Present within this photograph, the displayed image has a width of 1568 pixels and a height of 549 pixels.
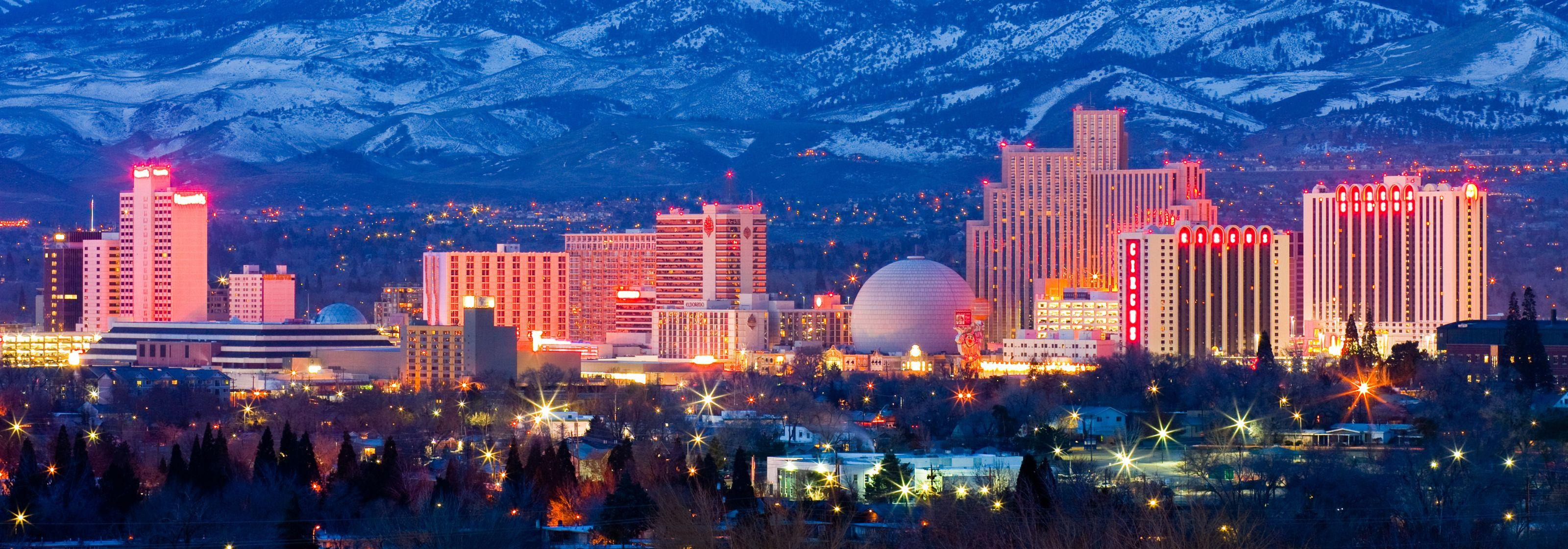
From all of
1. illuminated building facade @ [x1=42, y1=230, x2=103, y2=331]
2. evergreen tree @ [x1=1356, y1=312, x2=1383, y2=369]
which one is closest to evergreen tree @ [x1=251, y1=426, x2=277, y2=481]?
evergreen tree @ [x1=1356, y1=312, x2=1383, y2=369]

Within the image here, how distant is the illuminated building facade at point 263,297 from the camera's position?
536ft

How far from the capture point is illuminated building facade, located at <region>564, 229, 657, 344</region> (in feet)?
559

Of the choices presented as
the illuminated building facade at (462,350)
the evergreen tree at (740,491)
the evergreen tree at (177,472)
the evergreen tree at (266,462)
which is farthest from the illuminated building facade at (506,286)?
the evergreen tree at (740,491)

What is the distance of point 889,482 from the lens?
77.1 meters

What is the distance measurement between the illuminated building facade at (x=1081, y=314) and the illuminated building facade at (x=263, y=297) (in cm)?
3981

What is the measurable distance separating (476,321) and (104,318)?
1071 inches

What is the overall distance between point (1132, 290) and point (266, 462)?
79193mm

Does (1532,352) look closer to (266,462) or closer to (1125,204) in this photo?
(1125,204)

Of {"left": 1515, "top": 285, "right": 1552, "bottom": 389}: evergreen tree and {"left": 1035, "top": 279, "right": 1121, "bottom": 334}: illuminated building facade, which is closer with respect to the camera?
{"left": 1515, "top": 285, "right": 1552, "bottom": 389}: evergreen tree

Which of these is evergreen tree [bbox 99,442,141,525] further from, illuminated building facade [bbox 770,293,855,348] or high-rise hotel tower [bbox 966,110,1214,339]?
high-rise hotel tower [bbox 966,110,1214,339]

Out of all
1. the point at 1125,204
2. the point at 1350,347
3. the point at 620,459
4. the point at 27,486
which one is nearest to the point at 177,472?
the point at 27,486

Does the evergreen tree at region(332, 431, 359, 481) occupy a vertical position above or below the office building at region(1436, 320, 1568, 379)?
below

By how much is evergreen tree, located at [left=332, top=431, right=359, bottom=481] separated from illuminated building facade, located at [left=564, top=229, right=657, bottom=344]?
289 ft

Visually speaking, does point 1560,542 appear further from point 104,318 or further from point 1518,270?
point 1518,270
